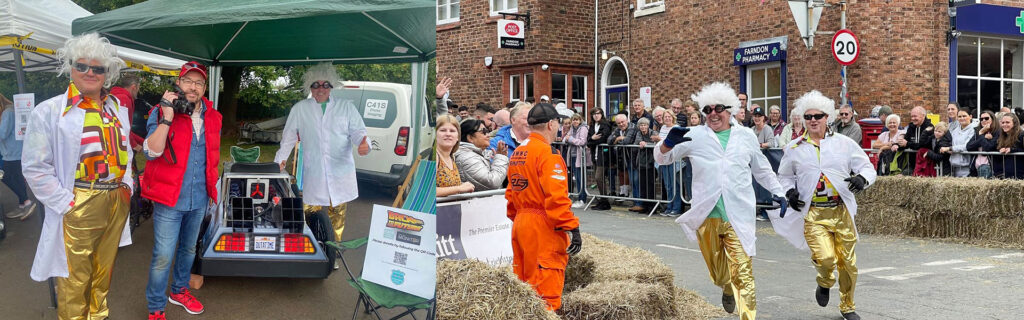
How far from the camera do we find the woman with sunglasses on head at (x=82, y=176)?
2.82 m

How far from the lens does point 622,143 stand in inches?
578

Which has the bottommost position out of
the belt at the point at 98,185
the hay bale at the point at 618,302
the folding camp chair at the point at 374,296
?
the hay bale at the point at 618,302

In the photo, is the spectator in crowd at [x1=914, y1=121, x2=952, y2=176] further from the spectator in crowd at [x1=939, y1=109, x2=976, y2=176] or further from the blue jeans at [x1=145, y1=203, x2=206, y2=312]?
the blue jeans at [x1=145, y1=203, x2=206, y2=312]

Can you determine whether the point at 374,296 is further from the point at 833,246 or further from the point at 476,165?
the point at 833,246

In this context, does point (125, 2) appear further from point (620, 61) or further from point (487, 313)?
point (620, 61)

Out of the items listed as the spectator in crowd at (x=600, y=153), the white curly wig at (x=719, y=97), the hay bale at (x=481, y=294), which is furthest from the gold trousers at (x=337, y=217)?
the spectator in crowd at (x=600, y=153)

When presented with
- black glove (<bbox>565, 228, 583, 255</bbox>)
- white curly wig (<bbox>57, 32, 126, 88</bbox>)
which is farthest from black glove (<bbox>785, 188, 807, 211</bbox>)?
white curly wig (<bbox>57, 32, 126, 88</bbox>)

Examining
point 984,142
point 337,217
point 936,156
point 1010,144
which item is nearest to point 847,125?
point 936,156

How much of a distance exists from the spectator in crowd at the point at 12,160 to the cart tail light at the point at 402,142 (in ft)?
3.53

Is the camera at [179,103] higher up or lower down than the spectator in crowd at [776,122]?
lower down

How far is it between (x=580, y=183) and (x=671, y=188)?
5.73ft

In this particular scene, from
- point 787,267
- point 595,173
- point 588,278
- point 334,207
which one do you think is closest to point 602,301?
point 588,278

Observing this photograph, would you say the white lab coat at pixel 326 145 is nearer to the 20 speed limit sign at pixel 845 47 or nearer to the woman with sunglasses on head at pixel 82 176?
the woman with sunglasses on head at pixel 82 176

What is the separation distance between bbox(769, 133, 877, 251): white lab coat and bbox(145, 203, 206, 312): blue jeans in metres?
5.53
